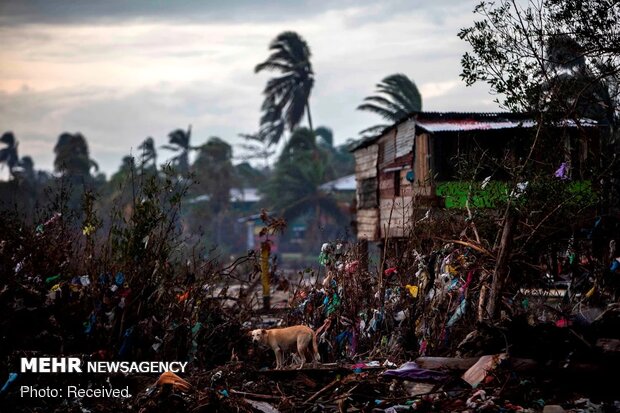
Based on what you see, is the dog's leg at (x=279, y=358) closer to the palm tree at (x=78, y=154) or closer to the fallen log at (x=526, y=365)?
the fallen log at (x=526, y=365)

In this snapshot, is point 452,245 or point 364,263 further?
point 364,263

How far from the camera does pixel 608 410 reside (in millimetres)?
6516

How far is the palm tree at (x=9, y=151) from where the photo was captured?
69.0m

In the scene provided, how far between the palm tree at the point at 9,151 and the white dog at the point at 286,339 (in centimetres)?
6500

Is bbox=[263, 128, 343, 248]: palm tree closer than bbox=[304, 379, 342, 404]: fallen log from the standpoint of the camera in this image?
No

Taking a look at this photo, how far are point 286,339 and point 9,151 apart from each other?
217 ft

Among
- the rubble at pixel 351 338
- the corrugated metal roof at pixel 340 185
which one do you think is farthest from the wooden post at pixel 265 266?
the corrugated metal roof at pixel 340 185

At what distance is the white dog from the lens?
29.2 ft

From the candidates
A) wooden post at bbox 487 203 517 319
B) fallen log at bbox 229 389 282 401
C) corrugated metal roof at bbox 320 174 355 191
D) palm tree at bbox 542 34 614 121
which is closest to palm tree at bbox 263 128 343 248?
corrugated metal roof at bbox 320 174 355 191

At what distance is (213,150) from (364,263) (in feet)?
120

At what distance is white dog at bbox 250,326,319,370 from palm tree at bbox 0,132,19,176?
64996mm

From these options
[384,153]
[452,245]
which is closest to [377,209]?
[384,153]

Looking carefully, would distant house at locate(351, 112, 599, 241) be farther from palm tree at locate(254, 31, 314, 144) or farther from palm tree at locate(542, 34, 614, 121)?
palm tree at locate(254, 31, 314, 144)

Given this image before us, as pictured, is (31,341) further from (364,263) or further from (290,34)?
(290,34)
